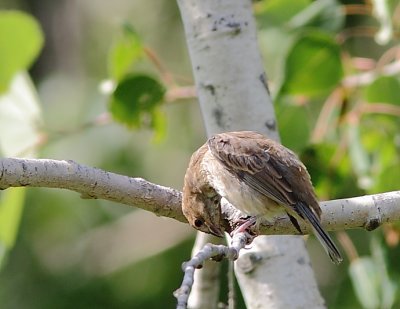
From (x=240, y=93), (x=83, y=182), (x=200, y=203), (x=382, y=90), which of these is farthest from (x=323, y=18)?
(x=83, y=182)

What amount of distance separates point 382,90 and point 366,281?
0.74m

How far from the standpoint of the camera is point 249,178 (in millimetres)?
2982

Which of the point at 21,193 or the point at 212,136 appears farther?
the point at 21,193

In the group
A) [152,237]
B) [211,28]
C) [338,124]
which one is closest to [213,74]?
[211,28]

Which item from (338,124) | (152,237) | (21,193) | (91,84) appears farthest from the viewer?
(91,84)

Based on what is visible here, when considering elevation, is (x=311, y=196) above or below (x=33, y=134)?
below

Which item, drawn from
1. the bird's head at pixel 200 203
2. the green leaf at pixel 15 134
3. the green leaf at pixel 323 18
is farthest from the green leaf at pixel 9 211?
the green leaf at pixel 323 18

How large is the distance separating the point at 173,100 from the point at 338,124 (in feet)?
1.97

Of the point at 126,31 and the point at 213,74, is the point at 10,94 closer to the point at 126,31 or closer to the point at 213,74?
the point at 126,31

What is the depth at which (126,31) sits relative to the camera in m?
3.55

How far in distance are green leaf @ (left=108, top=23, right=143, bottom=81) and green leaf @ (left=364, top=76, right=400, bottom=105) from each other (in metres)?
0.79

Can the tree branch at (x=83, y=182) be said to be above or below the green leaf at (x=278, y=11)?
below

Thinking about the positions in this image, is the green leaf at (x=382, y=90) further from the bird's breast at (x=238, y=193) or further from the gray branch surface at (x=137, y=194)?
the gray branch surface at (x=137, y=194)

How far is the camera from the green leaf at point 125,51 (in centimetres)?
355
